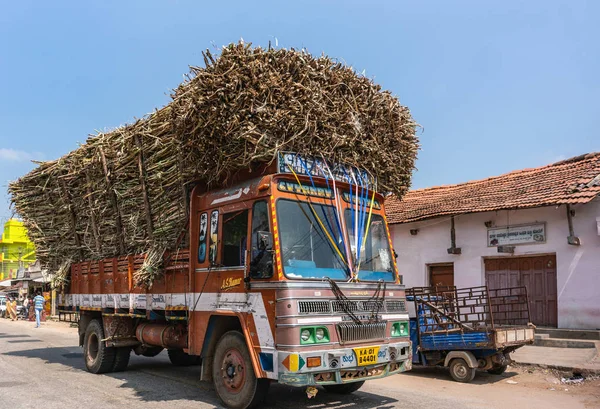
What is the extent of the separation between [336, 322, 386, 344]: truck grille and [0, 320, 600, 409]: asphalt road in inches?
41.1

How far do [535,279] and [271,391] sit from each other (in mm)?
8315

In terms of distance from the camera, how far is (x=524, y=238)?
13.3 metres

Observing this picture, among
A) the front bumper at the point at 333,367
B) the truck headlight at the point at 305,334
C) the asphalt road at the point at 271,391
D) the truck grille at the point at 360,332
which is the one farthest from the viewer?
the asphalt road at the point at 271,391

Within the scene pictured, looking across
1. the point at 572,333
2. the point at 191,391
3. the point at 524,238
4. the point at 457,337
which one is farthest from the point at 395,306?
the point at 524,238

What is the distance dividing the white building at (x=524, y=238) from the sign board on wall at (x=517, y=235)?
23 mm

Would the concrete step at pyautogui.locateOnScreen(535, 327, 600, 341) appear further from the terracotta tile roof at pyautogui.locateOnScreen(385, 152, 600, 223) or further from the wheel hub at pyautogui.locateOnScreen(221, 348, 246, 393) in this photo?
the wheel hub at pyautogui.locateOnScreen(221, 348, 246, 393)

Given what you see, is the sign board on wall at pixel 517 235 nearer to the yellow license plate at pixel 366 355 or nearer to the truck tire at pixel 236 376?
the yellow license plate at pixel 366 355

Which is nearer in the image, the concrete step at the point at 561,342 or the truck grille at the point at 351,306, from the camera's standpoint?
the truck grille at the point at 351,306

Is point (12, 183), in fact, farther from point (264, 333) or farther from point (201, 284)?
point (264, 333)

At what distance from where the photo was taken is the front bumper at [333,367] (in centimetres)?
566

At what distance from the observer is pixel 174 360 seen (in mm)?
10641

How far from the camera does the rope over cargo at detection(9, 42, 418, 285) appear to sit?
256 inches

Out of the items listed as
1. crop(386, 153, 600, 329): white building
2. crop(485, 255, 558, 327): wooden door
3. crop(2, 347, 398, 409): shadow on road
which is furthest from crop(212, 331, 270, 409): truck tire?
crop(485, 255, 558, 327): wooden door

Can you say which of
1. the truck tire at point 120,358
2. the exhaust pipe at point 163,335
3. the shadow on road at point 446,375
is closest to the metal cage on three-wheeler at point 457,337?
the shadow on road at point 446,375
